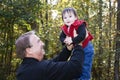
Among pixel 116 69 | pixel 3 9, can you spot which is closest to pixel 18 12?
pixel 3 9

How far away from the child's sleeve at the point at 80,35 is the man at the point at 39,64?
0.46 ft

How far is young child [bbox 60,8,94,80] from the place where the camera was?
11.7 ft

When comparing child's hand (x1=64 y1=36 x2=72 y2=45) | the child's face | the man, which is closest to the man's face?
the man

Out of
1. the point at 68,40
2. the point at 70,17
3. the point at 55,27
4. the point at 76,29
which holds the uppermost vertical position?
the point at 70,17

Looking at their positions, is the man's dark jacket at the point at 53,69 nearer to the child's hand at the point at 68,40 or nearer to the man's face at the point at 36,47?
the man's face at the point at 36,47

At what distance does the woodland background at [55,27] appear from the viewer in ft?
41.7

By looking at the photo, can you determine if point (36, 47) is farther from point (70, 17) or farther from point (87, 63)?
point (87, 63)

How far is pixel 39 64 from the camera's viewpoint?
3.31 m

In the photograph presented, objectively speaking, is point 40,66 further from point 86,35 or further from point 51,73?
Answer: point 86,35

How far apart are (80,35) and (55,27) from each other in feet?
38.7

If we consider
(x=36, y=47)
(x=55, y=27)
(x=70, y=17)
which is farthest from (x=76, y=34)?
(x=55, y=27)

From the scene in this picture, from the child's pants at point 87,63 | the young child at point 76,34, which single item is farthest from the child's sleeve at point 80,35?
the child's pants at point 87,63

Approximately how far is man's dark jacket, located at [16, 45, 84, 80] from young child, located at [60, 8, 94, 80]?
25 cm

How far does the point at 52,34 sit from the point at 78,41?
37.7ft
